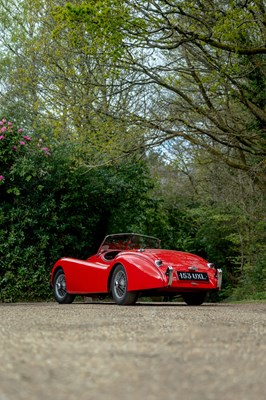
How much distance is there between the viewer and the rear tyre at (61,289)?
11930 mm

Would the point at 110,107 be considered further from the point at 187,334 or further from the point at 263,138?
the point at 187,334

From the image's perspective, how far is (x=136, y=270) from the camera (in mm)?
9727

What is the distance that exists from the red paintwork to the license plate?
5 centimetres

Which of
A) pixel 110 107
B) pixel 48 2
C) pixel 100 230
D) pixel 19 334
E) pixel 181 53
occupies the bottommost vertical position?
pixel 19 334

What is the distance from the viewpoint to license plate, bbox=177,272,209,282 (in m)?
9.73

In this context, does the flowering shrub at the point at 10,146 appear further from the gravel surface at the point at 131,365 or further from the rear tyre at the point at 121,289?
the gravel surface at the point at 131,365

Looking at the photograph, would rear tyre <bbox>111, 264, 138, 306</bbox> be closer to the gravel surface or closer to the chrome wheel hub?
the chrome wheel hub

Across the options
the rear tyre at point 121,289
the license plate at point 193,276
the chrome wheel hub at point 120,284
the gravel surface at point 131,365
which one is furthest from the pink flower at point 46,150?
the gravel surface at point 131,365

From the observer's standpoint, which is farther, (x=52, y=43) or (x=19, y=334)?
(x=52, y=43)

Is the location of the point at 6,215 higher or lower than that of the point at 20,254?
higher

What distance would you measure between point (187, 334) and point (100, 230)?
11536 mm

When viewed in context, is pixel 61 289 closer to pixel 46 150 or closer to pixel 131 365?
pixel 46 150

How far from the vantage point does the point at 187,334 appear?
4.43m

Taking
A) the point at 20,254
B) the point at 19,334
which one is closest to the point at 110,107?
the point at 20,254
